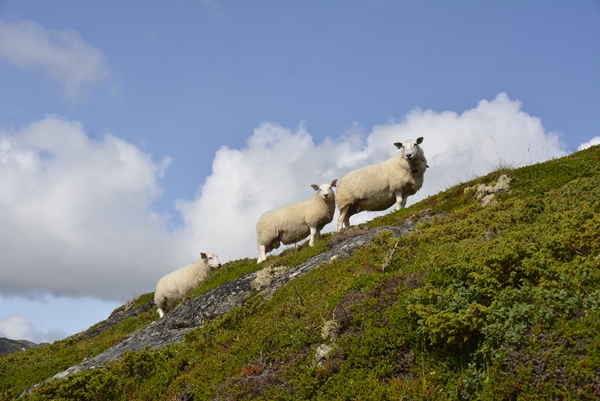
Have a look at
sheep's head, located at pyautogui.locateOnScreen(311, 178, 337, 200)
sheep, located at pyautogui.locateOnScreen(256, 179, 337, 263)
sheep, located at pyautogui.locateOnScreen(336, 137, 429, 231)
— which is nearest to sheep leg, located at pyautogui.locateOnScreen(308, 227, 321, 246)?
sheep, located at pyautogui.locateOnScreen(256, 179, 337, 263)

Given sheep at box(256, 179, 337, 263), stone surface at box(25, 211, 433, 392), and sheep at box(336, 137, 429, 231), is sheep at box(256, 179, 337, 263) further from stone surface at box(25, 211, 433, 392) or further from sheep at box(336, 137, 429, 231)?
stone surface at box(25, 211, 433, 392)

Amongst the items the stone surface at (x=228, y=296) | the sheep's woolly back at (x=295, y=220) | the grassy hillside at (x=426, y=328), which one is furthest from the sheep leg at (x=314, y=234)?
the grassy hillside at (x=426, y=328)

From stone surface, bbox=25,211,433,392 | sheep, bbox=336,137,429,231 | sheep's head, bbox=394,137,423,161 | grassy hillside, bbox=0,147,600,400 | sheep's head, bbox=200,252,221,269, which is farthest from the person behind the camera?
sheep's head, bbox=200,252,221,269

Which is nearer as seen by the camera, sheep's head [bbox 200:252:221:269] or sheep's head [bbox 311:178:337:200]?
sheep's head [bbox 311:178:337:200]

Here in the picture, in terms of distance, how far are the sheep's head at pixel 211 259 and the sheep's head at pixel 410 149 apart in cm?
1008

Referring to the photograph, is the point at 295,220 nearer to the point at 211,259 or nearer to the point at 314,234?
the point at 314,234

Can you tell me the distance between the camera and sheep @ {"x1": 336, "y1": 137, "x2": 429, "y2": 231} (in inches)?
840

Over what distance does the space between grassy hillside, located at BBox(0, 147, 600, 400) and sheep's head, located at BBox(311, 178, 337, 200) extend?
680 cm

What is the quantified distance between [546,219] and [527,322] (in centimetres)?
417

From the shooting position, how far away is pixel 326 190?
21.7m

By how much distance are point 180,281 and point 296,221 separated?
6.74 meters

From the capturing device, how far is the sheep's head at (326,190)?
852 inches

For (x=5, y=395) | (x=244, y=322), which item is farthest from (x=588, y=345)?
(x=5, y=395)

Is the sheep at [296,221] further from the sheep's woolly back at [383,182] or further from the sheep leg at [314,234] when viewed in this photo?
the sheep's woolly back at [383,182]
